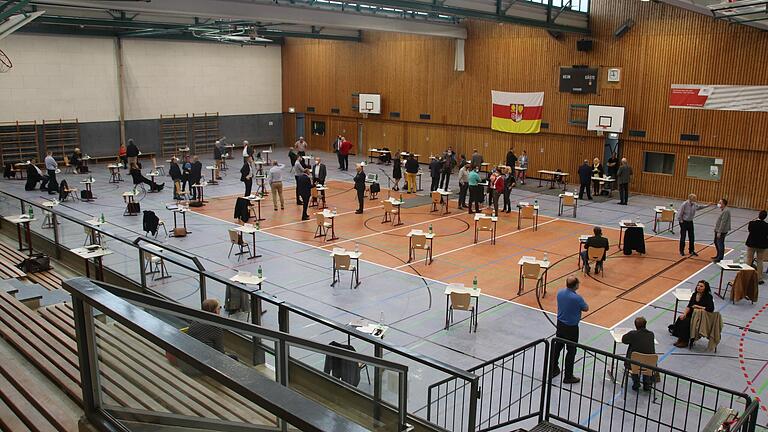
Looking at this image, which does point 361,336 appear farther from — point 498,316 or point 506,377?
point 498,316

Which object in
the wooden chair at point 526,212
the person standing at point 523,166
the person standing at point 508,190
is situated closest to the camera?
the wooden chair at point 526,212

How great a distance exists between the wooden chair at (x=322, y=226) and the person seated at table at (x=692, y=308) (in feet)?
35.5

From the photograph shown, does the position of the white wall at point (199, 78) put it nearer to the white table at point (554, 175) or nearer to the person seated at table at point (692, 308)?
the white table at point (554, 175)

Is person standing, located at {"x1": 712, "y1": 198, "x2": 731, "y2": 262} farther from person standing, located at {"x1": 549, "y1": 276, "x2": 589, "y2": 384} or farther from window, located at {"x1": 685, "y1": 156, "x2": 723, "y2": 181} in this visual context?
window, located at {"x1": 685, "y1": 156, "x2": 723, "y2": 181}

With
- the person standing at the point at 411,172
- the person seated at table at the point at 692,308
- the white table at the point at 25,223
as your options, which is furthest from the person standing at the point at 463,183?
the white table at the point at 25,223

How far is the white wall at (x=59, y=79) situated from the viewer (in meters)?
32.2

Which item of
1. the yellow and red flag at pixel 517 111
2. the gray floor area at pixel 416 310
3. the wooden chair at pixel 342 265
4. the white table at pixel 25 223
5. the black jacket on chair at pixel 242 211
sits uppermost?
the yellow and red flag at pixel 517 111

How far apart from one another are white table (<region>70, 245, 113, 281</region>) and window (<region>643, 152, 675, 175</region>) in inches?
935

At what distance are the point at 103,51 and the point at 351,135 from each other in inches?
616

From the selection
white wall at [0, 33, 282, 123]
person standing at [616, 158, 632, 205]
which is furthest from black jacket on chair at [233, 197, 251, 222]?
white wall at [0, 33, 282, 123]

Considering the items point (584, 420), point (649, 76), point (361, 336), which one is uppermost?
point (649, 76)

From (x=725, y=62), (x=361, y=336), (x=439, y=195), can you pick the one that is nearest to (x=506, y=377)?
(x=361, y=336)

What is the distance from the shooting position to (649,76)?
27625 millimetres

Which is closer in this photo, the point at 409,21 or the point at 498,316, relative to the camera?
the point at 498,316
